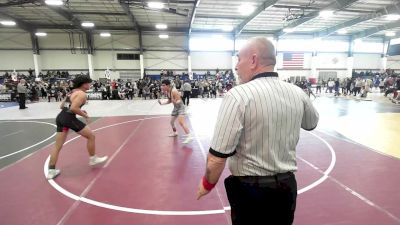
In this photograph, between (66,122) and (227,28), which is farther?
(227,28)

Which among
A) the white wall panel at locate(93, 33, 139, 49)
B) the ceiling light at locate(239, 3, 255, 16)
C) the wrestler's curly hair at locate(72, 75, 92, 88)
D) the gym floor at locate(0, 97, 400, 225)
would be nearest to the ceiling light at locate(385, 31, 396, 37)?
the ceiling light at locate(239, 3, 255, 16)

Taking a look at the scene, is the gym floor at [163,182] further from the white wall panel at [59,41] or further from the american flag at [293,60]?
the american flag at [293,60]

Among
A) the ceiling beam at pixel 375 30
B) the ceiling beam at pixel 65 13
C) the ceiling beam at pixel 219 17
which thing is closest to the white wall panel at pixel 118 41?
the ceiling beam at pixel 65 13

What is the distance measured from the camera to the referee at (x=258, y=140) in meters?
1.62

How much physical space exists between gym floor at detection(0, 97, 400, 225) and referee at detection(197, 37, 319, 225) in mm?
1704

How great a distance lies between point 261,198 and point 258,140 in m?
0.39

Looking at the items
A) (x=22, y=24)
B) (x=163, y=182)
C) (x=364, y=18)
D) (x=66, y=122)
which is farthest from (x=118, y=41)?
(x=163, y=182)

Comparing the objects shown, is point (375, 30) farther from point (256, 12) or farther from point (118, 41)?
point (118, 41)

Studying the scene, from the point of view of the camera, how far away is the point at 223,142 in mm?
1610

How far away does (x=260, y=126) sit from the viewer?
5.45 ft

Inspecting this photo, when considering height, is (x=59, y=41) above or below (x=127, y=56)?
above

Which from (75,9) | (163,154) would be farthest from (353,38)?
(163,154)

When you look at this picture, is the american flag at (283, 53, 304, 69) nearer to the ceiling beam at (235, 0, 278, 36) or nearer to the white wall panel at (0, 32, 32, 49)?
the ceiling beam at (235, 0, 278, 36)

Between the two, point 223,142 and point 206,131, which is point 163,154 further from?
point 223,142
